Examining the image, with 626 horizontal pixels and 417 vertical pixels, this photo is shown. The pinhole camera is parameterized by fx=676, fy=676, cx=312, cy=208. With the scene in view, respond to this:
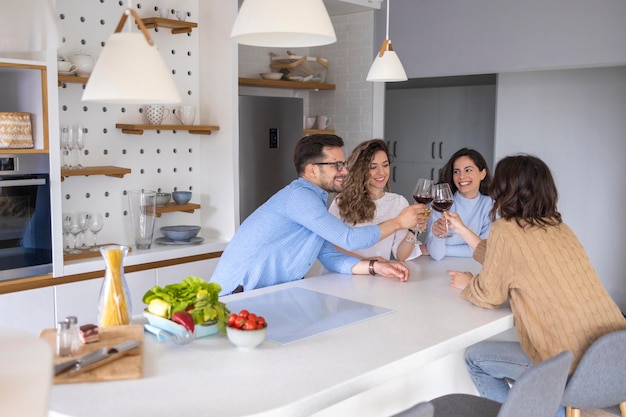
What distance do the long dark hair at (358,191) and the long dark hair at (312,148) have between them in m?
0.50

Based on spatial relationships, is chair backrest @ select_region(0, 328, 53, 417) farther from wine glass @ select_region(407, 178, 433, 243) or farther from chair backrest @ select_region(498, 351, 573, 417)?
wine glass @ select_region(407, 178, 433, 243)

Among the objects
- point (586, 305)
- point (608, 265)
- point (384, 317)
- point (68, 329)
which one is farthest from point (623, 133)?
point (68, 329)

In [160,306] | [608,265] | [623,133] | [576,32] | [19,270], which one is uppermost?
[576,32]

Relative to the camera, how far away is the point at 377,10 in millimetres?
6059

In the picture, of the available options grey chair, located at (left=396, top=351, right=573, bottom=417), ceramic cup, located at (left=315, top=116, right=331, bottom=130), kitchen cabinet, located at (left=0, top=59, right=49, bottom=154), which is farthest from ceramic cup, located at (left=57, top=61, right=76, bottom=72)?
grey chair, located at (left=396, top=351, right=573, bottom=417)

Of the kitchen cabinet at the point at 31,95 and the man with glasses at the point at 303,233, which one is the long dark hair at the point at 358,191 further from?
the kitchen cabinet at the point at 31,95

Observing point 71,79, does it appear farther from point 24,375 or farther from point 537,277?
point 24,375

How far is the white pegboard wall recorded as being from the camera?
4352mm

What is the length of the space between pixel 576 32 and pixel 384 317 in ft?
11.0

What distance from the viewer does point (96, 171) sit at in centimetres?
417

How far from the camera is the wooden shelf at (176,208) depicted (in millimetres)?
4590

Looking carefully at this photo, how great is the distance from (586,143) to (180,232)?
3.67 meters

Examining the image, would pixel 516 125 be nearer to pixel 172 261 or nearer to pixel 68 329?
pixel 172 261

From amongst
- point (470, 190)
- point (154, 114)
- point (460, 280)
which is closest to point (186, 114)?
point (154, 114)
